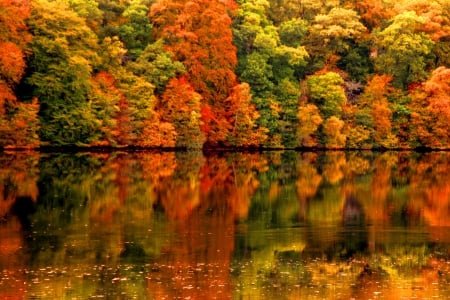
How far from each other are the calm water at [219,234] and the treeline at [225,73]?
15094mm

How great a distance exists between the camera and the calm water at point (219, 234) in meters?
16.0

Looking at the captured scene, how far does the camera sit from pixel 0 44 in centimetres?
5141

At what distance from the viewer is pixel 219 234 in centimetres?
2205

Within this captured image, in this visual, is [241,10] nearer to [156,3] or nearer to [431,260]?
[156,3]

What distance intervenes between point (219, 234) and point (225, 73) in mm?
44362

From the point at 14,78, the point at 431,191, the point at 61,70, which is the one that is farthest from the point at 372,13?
the point at 431,191

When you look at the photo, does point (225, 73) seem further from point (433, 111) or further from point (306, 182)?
point (306, 182)

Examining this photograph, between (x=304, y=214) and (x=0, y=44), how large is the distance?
29.6 metres

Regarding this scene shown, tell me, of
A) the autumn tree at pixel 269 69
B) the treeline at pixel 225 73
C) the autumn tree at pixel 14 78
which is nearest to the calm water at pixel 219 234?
the autumn tree at pixel 14 78

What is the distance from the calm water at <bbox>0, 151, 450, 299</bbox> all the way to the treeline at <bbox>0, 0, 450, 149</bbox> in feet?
49.5

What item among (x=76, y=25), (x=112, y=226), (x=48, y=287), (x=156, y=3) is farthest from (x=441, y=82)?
(x=48, y=287)

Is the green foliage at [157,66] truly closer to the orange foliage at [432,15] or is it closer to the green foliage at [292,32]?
the green foliage at [292,32]

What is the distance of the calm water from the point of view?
1605cm

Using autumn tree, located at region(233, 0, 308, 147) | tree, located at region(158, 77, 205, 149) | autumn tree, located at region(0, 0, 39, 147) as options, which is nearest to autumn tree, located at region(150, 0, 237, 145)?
tree, located at region(158, 77, 205, 149)
